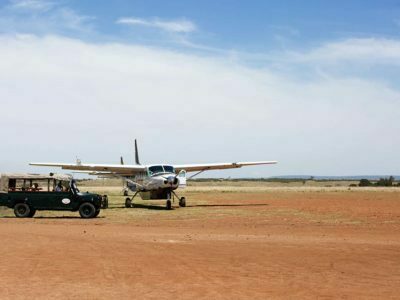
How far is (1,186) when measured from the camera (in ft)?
80.3

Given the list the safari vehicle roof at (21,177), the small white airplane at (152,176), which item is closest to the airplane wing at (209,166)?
the small white airplane at (152,176)

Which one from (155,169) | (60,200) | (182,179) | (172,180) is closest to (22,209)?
(60,200)

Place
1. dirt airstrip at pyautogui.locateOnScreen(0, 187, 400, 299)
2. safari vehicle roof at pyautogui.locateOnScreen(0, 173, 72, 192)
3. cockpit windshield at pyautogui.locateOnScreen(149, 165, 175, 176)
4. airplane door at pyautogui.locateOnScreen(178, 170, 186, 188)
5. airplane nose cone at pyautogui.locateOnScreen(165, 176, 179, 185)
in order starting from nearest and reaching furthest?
dirt airstrip at pyautogui.locateOnScreen(0, 187, 400, 299) → safari vehicle roof at pyautogui.locateOnScreen(0, 173, 72, 192) → airplane nose cone at pyautogui.locateOnScreen(165, 176, 179, 185) → airplane door at pyautogui.locateOnScreen(178, 170, 186, 188) → cockpit windshield at pyautogui.locateOnScreen(149, 165, 175, 176)

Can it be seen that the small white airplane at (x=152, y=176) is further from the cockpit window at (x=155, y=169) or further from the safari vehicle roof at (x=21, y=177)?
the safari vehicle roof at (x=21, y=177)

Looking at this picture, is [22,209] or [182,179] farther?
[182,179]

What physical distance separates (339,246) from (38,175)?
14.6 m

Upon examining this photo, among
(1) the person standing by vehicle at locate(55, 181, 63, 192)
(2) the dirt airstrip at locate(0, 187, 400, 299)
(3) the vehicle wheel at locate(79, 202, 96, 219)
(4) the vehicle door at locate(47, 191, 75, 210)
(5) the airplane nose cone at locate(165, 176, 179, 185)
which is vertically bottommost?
(2) the dirt airstrip at locate(0, 187, 400, 299)

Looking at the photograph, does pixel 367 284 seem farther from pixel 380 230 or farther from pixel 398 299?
pixel 380 230

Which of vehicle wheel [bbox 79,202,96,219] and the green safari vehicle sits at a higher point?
the green safari vehicle

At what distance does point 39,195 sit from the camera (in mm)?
24312

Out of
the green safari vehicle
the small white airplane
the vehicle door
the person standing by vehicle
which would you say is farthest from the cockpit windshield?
the person standing by vehicle

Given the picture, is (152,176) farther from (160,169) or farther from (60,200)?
(60,200)

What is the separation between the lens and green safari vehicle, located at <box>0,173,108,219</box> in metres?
24.3

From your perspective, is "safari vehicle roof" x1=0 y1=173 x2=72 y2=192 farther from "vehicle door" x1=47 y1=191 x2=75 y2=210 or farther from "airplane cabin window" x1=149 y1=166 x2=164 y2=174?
"airplane cabin window" x1=149 y1=166 x2=164 y2=174
